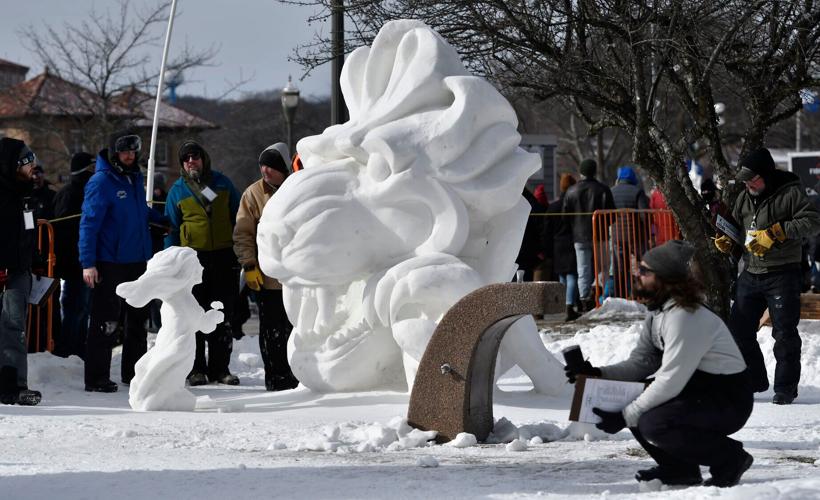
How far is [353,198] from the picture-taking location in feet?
30.2

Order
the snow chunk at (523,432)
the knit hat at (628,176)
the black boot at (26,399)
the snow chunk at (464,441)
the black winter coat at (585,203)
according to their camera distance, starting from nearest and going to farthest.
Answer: the snow chunk at (464,441) < the snow chunk at (523,432) < the black boot at (26,399) < the black winter coat at (585,203) < the knit hat at (628,176)

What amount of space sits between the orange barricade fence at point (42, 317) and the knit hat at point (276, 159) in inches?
119

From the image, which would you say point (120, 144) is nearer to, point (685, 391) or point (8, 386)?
point (8, 386)

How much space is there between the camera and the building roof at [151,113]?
3394 centimetres

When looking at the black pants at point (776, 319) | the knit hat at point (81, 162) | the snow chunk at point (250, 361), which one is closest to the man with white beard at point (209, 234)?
the snow chunk at point (250, 361)

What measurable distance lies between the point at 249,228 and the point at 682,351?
535 centimetres

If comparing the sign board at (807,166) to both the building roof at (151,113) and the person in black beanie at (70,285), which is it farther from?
the building roof at (151,113)

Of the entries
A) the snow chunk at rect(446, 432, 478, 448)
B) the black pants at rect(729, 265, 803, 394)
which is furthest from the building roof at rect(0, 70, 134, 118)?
the snow chunk at rect(446, 432, 478, 448)

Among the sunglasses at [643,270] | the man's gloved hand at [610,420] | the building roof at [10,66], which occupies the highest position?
the building roof at [10,66]

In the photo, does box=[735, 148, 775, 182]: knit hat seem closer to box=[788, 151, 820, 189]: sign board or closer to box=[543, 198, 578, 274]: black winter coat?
box=[543, 198, 578, 274]: black winter coat

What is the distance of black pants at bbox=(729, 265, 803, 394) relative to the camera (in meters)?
9.69

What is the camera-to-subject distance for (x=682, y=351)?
6.02 meters

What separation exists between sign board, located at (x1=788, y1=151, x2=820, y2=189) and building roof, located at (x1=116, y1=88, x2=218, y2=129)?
15547mm

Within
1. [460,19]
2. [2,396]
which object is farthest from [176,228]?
[460,19]
